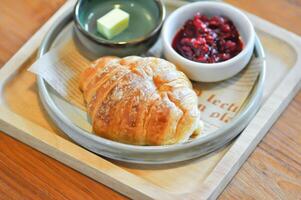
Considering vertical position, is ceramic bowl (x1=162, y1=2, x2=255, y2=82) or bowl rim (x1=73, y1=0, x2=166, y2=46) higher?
bowl rim (x1=73, y1=0, x2=166, y2=46)

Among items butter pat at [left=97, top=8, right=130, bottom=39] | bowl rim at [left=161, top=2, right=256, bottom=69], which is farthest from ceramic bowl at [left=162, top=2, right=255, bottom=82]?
butter pat at [left=97, top=8, right=130, bottom=39]

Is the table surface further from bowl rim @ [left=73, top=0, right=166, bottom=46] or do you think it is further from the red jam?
bowl rim @ [left=73, top=0, right=166, bottom=46]

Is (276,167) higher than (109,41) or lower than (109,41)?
lower

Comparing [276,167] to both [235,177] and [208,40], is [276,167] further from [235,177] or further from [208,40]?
[208,40]

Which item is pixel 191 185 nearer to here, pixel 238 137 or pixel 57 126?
pixel 238 137

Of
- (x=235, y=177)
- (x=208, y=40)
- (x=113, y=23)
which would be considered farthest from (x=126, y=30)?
(x=235, y=177)

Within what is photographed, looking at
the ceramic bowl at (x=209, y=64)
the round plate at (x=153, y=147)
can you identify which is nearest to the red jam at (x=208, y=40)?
the ceramic bowl at (x=209, y=64)
